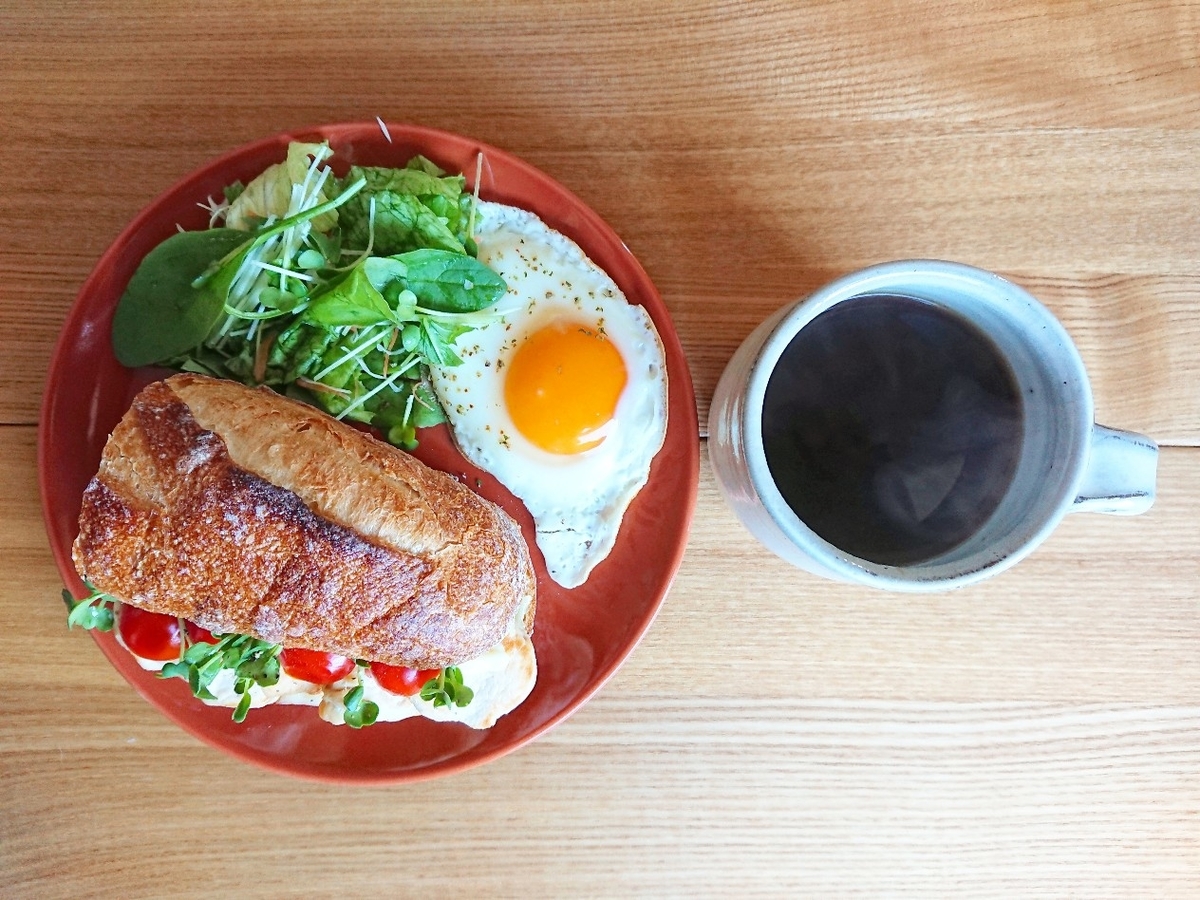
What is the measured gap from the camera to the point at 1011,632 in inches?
67.4

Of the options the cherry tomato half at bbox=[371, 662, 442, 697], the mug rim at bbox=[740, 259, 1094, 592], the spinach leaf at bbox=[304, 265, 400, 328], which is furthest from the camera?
the cherry tomato half at bbox=[371, 662, 442, 697]

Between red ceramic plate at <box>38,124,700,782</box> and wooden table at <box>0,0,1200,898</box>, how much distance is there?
0.12 metres

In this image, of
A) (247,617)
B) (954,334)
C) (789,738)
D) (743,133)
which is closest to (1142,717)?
(789,738)

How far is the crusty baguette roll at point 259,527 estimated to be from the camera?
138cm

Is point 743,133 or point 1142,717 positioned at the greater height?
point 743,133

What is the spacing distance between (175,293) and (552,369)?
67 centimetres

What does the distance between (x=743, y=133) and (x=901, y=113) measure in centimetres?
32

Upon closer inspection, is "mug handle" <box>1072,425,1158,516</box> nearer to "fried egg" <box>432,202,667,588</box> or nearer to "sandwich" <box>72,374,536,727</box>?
"fried egg" <box>432,202,667,588</box>

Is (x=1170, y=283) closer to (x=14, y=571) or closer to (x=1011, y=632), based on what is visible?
(x=1011, y=632)

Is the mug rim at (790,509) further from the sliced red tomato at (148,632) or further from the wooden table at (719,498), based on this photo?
the sliced red tomato at (148,632)

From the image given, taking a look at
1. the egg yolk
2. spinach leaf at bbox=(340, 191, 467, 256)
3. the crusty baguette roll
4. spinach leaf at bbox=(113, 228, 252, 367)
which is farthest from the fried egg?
spinach leaf at bbox=(113, 228, 252, 367)

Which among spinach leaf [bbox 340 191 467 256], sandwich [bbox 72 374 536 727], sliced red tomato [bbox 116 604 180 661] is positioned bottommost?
sliced red tomato [bbox 116 604 180 661]

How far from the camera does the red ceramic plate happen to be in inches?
59.5

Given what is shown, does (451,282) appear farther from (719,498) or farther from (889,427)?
A: (889,427)
